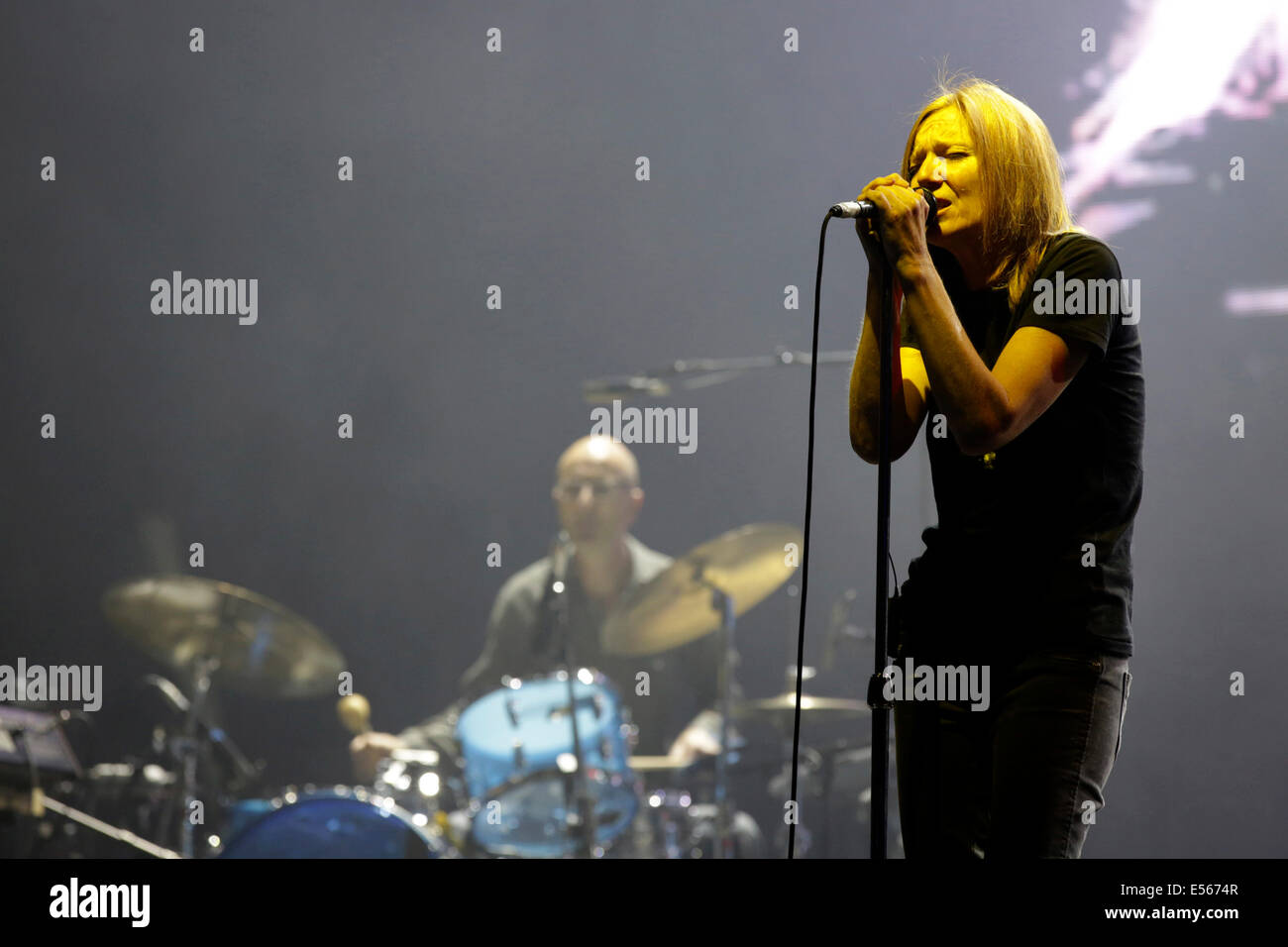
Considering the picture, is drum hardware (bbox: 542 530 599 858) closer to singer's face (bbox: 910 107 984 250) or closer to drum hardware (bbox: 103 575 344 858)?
drum hardware (bbox: 103 575 344 858)

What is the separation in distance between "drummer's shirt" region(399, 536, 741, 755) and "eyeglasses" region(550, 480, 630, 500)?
195 mm

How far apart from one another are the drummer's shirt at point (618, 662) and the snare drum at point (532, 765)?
0.47 metres

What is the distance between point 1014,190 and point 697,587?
2.00 metres

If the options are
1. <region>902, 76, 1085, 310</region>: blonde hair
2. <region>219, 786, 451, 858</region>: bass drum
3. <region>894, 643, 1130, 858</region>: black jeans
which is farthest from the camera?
<region>219, 786, 451, 858</region>: bass drum

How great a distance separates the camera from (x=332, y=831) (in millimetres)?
2639

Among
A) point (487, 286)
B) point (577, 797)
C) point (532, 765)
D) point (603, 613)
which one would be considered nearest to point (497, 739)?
Result: point (532, 765)

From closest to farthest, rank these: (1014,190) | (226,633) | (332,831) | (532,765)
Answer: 1. (1014,190)
2. (332,831)
3. (532,765)
4. (226,633)

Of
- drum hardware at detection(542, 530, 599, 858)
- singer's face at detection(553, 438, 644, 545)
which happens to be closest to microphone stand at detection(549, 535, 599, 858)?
drum hardware at detection(542, 530, 599, 858)

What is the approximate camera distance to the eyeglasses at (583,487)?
3588mm

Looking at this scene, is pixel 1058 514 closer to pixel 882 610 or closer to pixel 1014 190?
pixel 882 610

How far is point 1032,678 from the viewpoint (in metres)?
1.15

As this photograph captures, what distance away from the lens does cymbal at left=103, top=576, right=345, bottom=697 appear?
121 inches
